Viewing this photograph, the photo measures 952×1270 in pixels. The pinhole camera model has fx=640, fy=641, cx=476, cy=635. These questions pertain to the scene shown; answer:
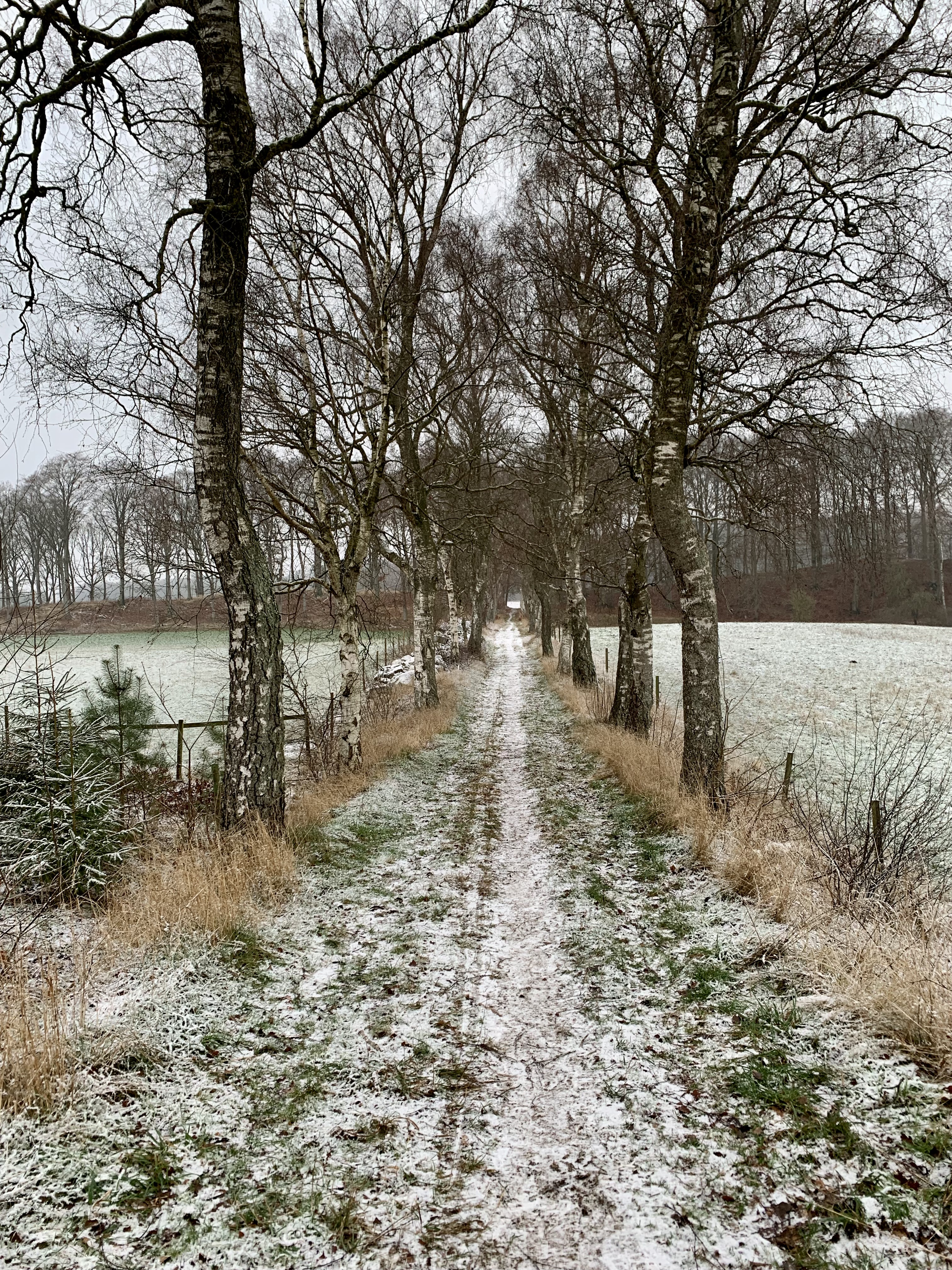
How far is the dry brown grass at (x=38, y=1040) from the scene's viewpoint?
276cm

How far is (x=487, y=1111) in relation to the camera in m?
3.02

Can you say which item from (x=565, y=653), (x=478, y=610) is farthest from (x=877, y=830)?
(x=478, y=610)

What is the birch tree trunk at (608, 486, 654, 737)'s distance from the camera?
1105cm

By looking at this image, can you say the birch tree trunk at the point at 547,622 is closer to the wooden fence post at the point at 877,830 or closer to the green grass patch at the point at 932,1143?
the wooden fence post at the point at 877,830

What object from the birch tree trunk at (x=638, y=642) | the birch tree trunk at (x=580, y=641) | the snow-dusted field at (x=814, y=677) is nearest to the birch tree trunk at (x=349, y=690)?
the birch tree trunk at (x=638, y=642)

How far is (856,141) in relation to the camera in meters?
6.49

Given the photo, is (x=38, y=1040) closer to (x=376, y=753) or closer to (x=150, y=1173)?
(x=150, y=1173)

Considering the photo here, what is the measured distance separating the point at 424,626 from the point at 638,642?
4.87 meters

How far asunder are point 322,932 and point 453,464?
395 inches

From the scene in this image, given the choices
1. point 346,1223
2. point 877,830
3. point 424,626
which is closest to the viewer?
point 346,1223

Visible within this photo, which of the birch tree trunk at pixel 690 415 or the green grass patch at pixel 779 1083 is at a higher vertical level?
the birch tree trunk at pixel 690 415

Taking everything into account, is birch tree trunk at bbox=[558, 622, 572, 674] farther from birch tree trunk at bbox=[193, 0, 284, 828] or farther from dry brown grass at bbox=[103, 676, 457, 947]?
birch tree trunk at bbox=[193, 0, 284, 828]

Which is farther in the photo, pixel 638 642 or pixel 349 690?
pixel 638 642

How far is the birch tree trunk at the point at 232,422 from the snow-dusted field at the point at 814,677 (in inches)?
307
